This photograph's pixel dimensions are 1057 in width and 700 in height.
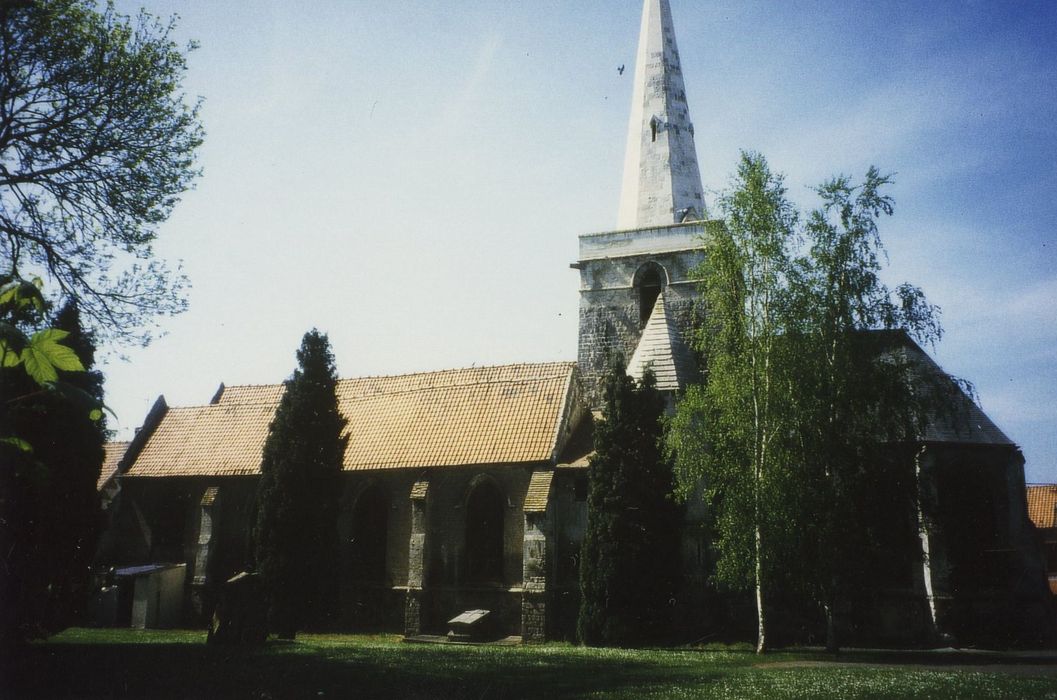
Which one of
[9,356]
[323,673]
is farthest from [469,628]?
[9,356]

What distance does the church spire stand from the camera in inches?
1126

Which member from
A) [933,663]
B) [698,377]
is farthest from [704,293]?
[933,663]

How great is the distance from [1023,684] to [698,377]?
46.0 ft

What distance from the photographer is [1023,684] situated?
40.8ft

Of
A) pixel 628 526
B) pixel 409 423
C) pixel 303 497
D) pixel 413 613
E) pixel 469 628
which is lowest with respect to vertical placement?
pixel 469 628

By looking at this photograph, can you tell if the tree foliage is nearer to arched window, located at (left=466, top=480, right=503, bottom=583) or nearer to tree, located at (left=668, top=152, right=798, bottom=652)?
tree, located at (left=668, top=152, right=798, bottom=652)

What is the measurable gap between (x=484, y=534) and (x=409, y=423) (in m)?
5.48

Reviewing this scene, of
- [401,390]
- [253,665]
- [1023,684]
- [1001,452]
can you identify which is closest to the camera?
[1023,684]

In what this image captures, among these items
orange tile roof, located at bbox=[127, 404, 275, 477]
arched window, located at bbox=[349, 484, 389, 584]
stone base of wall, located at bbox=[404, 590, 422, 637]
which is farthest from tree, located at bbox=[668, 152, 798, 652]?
orange tile roof, located at bbox=[127, 404, 275, 477]

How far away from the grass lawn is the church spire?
16220mm

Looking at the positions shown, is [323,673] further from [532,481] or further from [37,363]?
[532,481]

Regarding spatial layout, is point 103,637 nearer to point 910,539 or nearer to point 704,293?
point 704,293

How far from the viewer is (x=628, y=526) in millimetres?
21469

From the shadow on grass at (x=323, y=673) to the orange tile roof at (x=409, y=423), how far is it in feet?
31.3
